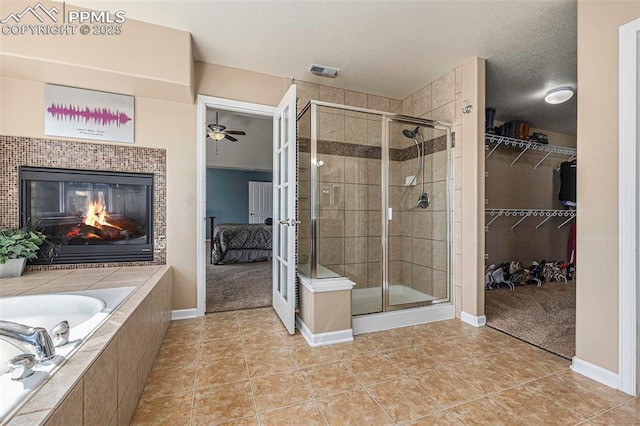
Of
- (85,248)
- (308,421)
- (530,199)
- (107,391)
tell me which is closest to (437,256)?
(308,421)

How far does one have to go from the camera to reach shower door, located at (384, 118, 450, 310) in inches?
111

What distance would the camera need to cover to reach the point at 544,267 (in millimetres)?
4035

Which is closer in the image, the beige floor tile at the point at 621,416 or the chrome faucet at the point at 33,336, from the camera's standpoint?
the chrome faucet at the point at 33,336

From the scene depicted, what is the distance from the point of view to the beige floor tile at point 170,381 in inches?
60.2

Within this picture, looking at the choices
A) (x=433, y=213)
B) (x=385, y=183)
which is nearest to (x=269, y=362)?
(x=385, y=183)

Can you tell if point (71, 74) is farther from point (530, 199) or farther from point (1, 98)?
point (530, 199)

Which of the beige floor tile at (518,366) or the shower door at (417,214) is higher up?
the shower door at (417,214)

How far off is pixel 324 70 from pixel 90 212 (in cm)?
261

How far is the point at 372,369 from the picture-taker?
5.85 ft

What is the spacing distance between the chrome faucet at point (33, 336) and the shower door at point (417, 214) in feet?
7.80

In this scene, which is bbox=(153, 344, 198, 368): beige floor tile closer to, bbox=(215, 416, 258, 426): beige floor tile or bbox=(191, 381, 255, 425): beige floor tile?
bbox=(191, 381, 255, 425): beige floor tile

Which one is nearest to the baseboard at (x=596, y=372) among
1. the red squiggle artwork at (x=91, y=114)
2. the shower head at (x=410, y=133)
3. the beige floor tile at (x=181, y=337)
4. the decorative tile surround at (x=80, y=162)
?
the shower head at (x=410, y=133)

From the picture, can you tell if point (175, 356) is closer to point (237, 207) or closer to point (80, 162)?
point (80, 162)

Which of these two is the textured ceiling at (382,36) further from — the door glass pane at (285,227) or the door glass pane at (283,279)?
the door glass pane at (283,279)
